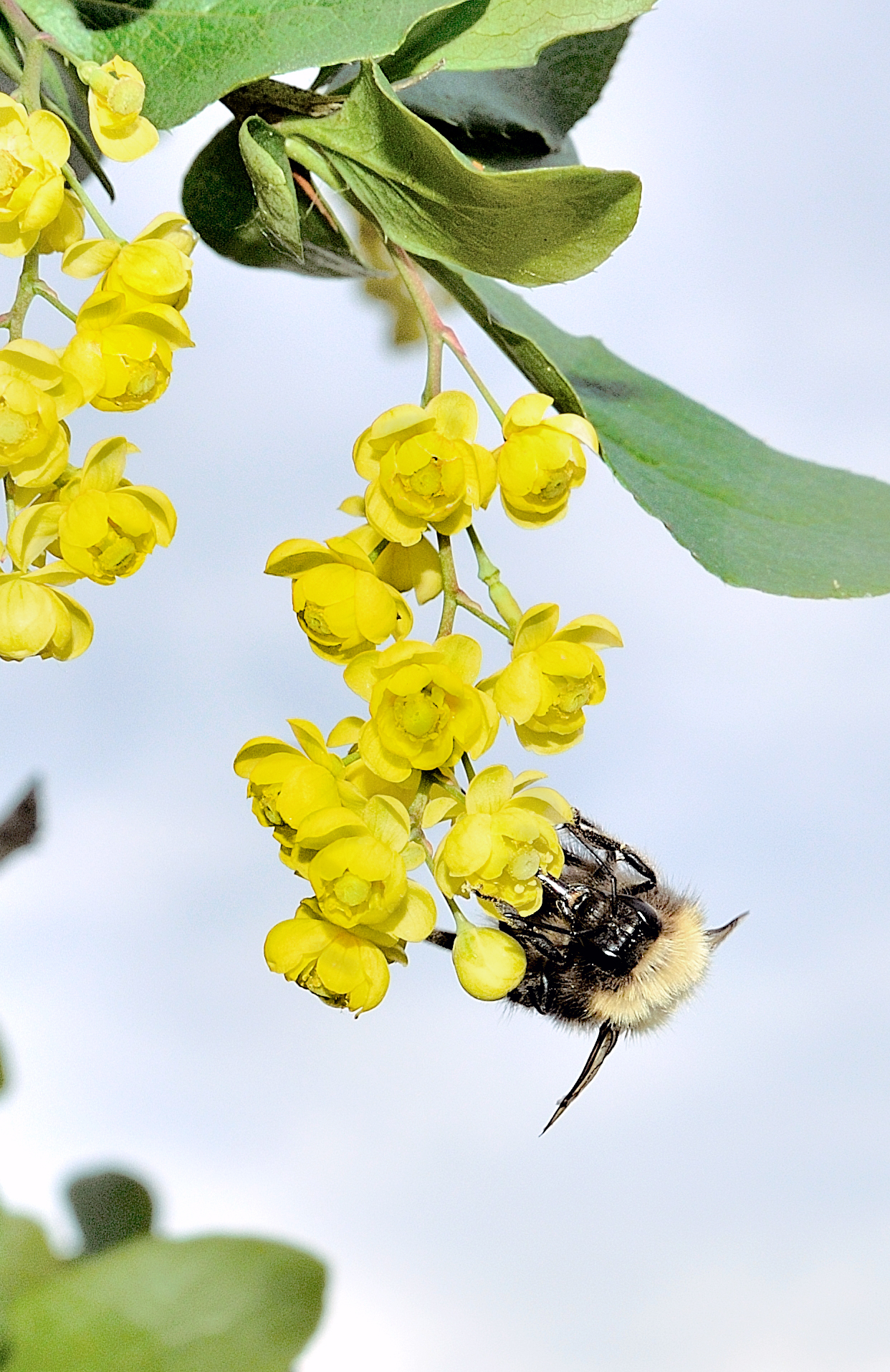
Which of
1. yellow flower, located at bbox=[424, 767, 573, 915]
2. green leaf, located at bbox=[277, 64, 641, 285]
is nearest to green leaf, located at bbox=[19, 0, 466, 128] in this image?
green leaf, located at bbox=[277, 64, 641, 285]

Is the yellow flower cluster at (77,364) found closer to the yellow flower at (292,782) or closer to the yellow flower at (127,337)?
the yellow flower at (127,337)

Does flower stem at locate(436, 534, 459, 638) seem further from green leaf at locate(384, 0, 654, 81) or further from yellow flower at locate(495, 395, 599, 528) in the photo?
green leaf at locate(384, 0, 654, 81)

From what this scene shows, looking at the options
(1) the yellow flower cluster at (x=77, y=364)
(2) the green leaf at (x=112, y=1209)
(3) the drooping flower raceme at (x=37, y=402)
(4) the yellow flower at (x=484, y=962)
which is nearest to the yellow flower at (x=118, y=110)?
(1) the yellow flower cluster at (x=77, y=364)

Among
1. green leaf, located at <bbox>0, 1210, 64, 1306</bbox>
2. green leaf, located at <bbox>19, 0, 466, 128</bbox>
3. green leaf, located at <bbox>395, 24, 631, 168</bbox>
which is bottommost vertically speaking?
green leaf, located at <bbox>0, 1210, 64, 1306</bbox>

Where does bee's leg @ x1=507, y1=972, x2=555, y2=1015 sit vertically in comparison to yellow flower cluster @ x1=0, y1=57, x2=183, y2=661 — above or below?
below

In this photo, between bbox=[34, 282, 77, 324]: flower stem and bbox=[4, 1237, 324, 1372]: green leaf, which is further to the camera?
bbox=[4, 1237, 324, 1372]: green leaf

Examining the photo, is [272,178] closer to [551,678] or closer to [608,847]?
[551,678]
